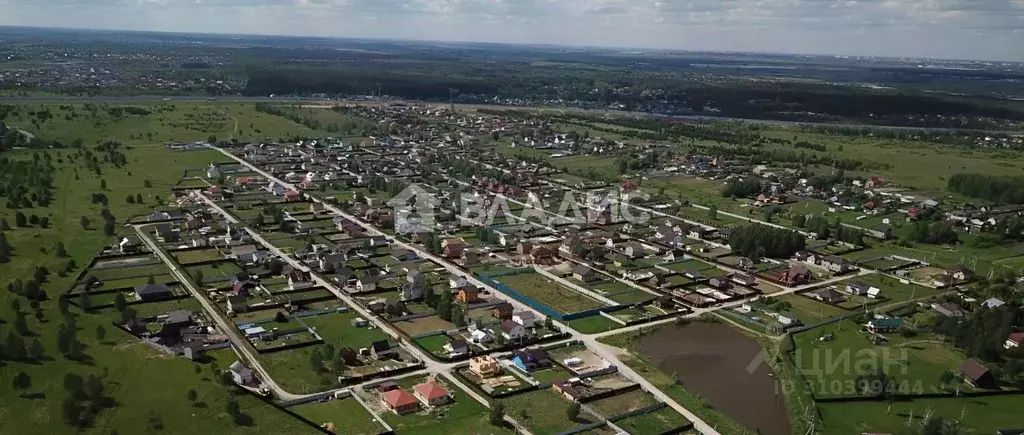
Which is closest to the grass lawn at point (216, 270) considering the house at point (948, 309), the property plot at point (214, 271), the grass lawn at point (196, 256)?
the property plot at point (214, 271)

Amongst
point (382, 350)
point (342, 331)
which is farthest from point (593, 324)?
point (342, 331)

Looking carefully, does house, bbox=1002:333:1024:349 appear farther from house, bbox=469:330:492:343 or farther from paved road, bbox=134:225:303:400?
paved road, bbox=134:225:303:400

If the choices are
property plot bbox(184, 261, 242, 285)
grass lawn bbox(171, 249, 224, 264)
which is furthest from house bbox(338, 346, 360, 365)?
grass lawn bbox(171, 249, 224, 264)

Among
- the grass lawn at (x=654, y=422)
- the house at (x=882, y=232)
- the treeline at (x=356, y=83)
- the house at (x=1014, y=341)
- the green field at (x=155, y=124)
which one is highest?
the treeline at (x=356, y=83)

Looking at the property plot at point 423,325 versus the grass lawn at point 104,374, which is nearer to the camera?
the grass lawn at point 104,374

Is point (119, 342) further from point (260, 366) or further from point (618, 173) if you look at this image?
point (618, 173)

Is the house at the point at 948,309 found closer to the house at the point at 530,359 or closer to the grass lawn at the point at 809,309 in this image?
the grass lawn at the point at 809,309

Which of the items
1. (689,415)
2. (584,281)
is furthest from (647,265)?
(689,415)
